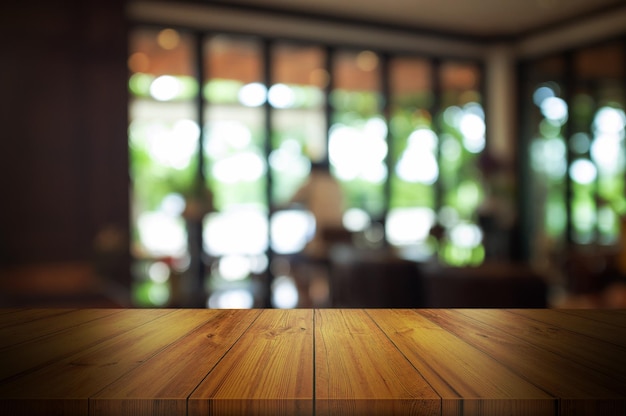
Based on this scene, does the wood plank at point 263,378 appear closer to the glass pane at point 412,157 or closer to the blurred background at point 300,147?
the blurred background at point 300,147

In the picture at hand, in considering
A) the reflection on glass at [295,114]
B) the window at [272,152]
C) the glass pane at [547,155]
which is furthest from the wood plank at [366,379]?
the glass pane at [547,155]

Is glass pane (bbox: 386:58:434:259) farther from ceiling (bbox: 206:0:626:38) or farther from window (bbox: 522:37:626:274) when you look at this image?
window (bbox: 522:37:626:274)

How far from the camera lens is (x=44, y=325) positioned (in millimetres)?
1098

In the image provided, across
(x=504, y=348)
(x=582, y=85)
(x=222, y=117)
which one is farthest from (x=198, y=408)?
(x=582, y=85)

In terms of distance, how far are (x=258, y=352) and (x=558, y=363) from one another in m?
0.48

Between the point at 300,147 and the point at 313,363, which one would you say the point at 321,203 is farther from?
the point at 313,363

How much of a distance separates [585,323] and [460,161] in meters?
6.94

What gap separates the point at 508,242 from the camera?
25.4ft

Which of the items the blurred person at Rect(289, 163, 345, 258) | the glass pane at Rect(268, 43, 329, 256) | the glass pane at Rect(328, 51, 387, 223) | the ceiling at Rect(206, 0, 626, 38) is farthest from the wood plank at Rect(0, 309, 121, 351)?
the glass pane at Rect(328, 51, 387, 223)

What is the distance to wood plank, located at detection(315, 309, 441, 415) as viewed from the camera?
68cm

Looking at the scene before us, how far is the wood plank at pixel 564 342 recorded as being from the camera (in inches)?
32.7

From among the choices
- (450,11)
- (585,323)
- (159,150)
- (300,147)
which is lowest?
(585,323)

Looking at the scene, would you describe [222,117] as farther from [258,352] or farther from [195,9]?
[258,352]

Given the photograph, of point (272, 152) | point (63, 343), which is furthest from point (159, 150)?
point (63, 343)
